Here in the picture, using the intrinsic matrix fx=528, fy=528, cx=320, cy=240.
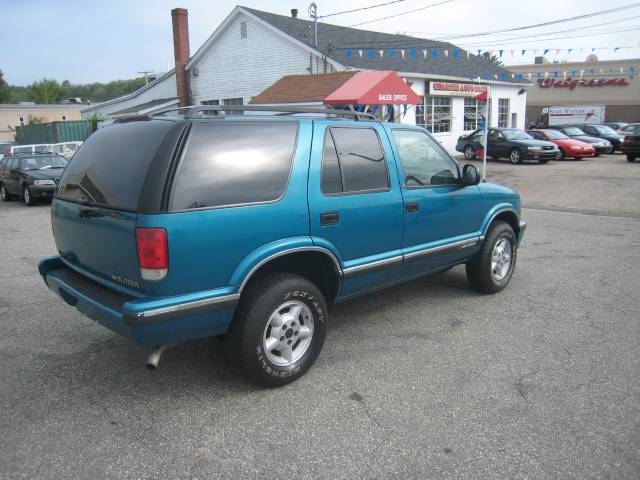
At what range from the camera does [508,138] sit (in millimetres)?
21562

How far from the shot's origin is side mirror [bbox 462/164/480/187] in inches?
192

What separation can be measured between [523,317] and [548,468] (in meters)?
2.33

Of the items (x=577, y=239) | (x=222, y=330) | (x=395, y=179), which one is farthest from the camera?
(x=577, y=239)

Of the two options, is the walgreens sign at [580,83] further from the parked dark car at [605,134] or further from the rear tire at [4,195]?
the rear tire at [4,195]

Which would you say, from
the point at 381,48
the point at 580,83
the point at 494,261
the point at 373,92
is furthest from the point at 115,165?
the point at 580,83

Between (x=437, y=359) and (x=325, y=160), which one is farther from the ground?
(x=325, y=160)

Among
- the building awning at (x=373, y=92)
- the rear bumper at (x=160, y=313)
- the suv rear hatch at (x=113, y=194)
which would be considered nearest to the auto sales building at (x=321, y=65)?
the building awning at (x=373, y=92)

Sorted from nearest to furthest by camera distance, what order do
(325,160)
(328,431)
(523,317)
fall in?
(328,431) → (325,160) → (523,317)

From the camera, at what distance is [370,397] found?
11.5 ft

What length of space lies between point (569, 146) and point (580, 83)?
28.8 m

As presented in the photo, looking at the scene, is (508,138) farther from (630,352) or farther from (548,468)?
(548,468)

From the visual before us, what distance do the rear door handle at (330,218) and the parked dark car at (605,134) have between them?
A: 1023 inches

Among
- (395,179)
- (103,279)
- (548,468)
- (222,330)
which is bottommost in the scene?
(548,468)

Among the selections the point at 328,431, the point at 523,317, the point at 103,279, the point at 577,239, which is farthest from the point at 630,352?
the point at 577,239
